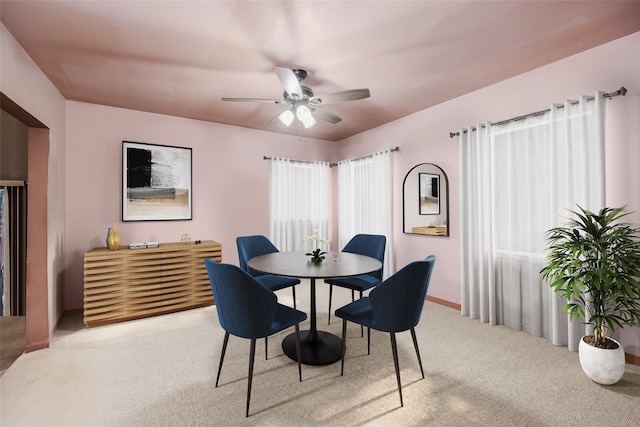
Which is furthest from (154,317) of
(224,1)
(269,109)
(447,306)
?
(447,306)

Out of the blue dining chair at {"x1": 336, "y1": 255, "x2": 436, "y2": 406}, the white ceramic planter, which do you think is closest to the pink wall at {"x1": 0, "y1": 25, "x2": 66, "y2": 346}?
the blue dining chair at {"x1": 336, "y1": 255, "x2": 436, "y2": 406}

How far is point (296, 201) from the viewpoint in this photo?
544 centimetres

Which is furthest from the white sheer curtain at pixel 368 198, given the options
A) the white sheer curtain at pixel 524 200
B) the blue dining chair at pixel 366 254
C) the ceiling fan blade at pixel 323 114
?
the ceiling fan blade at pixel 323 114

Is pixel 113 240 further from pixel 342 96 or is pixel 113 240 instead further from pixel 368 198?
pixel 368 198

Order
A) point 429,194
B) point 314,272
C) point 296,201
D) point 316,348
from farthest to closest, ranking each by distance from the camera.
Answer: point 296,201
point 429,194
point 316,348
point 314,272

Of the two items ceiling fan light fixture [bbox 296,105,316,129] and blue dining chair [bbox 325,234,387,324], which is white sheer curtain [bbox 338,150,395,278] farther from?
ceiling fan light fixture [bbox 296,105,316,129]

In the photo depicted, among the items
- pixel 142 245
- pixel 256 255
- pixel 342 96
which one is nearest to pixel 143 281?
pixel 142 245

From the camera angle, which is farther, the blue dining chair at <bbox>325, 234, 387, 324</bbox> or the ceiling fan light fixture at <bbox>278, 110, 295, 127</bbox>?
the blue dining chair at <bbox>325, 234, 387, 324</bbox>

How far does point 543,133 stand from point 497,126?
0.46m

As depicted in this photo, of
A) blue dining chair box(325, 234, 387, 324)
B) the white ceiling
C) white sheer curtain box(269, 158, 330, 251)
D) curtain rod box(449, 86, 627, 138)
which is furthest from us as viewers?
white sheer curtain box(269, 158, 330, 251)

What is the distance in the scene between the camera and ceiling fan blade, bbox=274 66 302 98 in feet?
7.39

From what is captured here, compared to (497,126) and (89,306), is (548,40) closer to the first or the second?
(497,126)

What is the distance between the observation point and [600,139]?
2.52 m

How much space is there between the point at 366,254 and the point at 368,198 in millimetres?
1667
